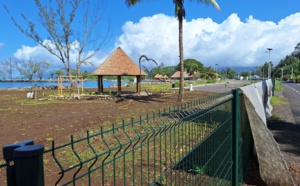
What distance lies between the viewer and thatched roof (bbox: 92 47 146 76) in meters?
24.2

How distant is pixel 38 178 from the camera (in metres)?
1.14

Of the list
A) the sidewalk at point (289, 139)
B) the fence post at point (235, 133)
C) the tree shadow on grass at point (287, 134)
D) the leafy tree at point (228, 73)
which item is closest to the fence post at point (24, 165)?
the fence post at point (235, 133)

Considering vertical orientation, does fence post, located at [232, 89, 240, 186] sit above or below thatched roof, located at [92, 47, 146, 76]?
below

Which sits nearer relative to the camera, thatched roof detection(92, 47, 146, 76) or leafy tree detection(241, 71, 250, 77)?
thatched roof detection(92, 47, 146, 76)

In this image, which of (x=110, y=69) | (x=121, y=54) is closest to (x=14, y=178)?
(x=110, y=69)

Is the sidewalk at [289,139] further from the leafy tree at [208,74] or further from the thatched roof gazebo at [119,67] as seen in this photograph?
the leafy tree at [208,74]

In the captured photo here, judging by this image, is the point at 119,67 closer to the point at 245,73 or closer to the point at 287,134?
the point at 287,134

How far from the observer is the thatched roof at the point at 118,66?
79.4 feet

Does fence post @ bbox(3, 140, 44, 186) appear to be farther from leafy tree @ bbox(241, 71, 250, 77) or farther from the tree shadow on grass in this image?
leafy tree @ bbox(241, 71, 250, 77)

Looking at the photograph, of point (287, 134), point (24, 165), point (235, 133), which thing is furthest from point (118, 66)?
point (24, 165)

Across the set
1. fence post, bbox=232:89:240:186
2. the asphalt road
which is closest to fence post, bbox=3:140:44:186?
fence post, bbox=232:89:240:186

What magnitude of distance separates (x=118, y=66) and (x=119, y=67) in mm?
135

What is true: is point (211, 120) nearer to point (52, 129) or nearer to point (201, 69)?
point (52, 129)

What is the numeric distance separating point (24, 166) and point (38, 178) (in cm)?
8
